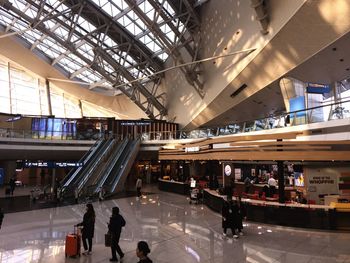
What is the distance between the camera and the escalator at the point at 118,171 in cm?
2194

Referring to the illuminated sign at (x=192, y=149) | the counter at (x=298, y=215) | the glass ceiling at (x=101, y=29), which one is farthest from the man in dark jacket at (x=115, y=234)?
the glass ceiling at (x=101, y=29)

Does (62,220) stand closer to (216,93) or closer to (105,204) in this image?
(105,204)

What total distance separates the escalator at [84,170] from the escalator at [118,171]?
3.74 ft

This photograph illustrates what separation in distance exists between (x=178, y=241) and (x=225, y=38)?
21.1m

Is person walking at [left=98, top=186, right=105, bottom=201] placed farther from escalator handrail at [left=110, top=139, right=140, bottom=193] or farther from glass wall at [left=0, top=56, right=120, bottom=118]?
glass wall at [left=0, top=56, right=120, bottom=118]

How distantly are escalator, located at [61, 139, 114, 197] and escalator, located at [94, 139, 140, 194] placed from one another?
3.74 ft

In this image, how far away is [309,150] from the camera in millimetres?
12391

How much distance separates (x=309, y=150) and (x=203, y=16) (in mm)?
23452

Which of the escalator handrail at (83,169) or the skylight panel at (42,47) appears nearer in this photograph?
the escalator handrail at (83,169)

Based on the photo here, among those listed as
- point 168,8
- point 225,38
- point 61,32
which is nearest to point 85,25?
point 61,32

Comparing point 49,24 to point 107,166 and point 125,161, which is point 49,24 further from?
point 107,166

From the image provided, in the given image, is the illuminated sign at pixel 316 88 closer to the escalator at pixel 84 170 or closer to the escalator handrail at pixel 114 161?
the escalator handrail at pixel 114 161

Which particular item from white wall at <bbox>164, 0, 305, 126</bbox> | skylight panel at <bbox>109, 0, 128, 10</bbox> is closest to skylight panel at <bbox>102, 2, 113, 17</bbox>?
skylight panel at <bbox>109, 0, 128, 10</bbox>

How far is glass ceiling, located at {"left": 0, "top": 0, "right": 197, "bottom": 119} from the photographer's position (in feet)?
99.5
